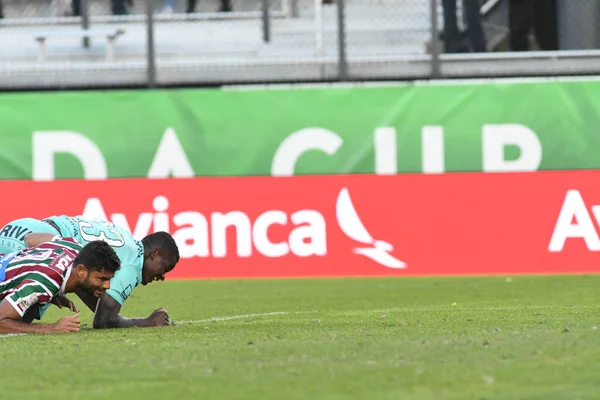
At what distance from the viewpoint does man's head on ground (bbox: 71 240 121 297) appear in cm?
835

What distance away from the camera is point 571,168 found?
54.9 ft

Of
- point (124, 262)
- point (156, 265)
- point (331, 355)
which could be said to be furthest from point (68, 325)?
point (331, 355)

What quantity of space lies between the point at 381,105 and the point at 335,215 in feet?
5.77

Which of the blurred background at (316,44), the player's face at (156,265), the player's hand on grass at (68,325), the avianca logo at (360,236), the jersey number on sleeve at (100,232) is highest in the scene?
the blurred background at (316,44)

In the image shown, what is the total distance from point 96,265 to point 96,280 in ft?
0.40

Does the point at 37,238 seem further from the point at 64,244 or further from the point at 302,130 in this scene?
the point at 302,130

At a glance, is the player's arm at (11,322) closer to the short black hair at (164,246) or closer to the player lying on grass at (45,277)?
the player lying on grass at (45,277)

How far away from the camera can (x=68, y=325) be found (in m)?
8.94

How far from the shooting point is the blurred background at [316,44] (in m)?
18.3

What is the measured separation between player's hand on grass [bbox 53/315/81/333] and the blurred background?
10091mm

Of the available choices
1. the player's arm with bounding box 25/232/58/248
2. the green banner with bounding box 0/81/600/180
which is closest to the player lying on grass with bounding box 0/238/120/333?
the player's arm with bounding box 25/232/58/248

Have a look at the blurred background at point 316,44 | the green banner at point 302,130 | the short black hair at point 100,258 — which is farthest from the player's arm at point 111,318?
the blurred background at point 316,44

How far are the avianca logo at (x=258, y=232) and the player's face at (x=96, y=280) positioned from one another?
310 inches

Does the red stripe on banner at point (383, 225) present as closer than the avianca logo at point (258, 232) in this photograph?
Yes
